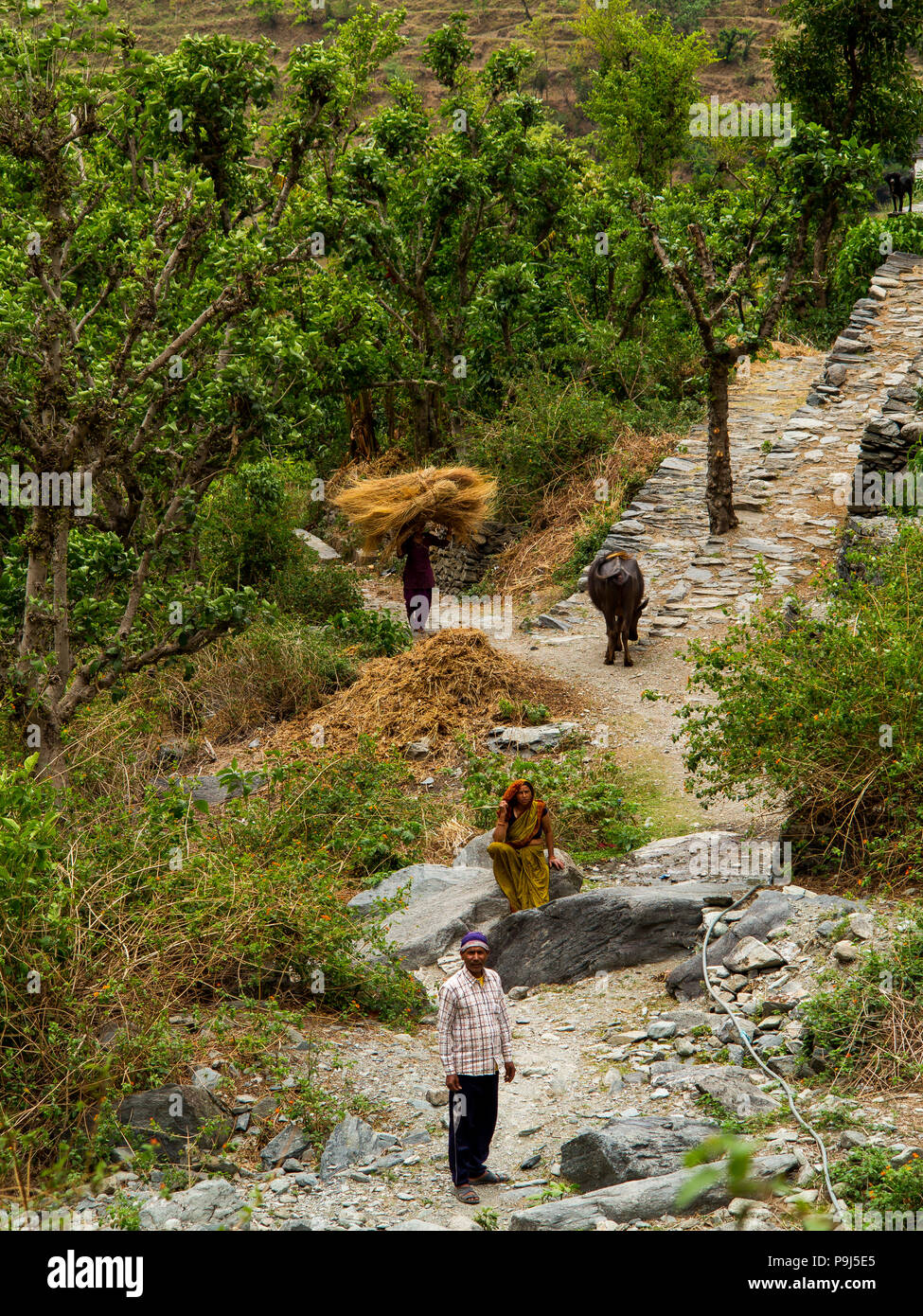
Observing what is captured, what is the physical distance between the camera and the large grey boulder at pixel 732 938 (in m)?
5.98

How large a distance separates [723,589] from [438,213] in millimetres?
7405

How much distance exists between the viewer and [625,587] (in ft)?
36.8

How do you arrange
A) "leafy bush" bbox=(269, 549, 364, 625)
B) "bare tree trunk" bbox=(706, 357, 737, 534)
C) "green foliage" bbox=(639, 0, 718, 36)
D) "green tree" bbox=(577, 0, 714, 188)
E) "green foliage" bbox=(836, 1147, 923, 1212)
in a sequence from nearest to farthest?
"green foliage" bbox=(836, 1147, 923, 1212) < "bare tree trunk" bbox=(706, 357, 737, 534) < "leafy bush" bbox=(269, 549, 364, 625) < "green tree" bbox=(577, 0, 714, 188) < "green foliage" bbox=(639, 0, 718, 36)

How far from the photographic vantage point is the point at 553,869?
734 cm

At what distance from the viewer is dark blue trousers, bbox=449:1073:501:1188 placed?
4.70 metres

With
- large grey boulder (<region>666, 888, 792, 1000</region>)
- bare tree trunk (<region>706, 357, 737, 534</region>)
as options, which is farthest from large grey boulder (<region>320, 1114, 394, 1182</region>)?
bare tree trunk (<region>706, 357, 737, 534</region>)

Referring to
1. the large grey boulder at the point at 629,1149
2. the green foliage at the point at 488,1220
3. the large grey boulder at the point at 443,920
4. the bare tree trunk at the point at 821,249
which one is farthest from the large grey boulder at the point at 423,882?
the bare tree trunk at the point at 821,249

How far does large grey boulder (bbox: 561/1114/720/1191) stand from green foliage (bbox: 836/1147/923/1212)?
0.55m

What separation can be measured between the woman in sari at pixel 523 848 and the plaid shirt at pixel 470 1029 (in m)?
2.13

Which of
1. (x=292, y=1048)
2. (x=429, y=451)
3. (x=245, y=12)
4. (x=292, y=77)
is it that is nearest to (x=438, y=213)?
(x=429, y=451)

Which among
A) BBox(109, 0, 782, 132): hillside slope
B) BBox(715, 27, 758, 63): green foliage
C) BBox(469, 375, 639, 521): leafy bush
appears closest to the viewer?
BBox(469, 375, 639, 521): leafy bush

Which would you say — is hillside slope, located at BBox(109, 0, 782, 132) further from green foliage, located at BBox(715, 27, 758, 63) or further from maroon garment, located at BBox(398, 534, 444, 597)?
maroon garment, located at BBox(398, 534, 444, 597)

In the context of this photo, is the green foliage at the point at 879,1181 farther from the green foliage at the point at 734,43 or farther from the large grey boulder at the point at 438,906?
the green foliage at the point at 734,43
